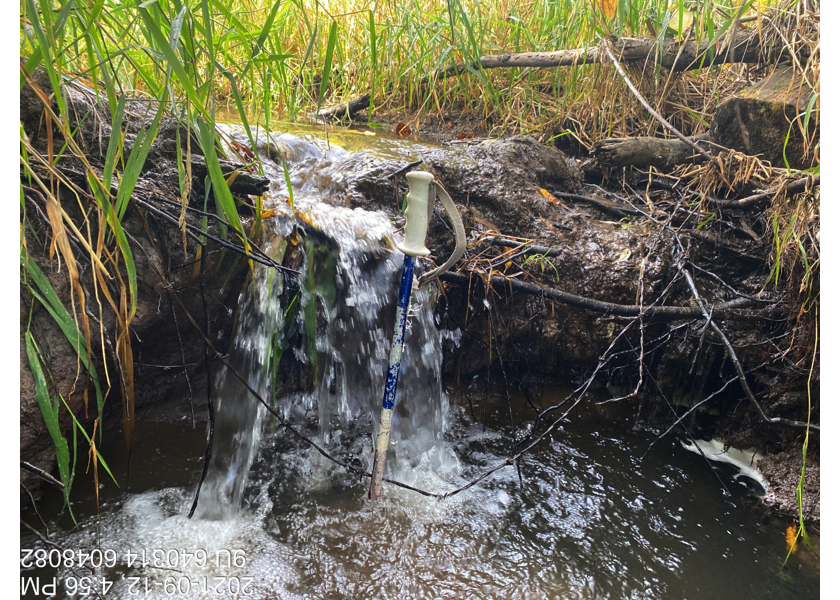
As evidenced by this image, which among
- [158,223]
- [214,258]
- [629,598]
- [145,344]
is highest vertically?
[158,223]

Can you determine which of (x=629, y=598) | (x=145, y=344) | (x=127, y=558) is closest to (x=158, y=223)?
(x=145, y=344)

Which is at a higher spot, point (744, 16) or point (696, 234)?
point (744, 16)

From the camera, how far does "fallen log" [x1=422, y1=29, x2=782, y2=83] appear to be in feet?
8.07

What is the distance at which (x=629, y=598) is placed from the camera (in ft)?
5.05

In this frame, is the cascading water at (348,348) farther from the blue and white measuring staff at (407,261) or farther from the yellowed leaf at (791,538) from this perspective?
the yellowed leaf at (791,538)

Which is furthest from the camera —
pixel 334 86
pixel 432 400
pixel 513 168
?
pixel 334 86

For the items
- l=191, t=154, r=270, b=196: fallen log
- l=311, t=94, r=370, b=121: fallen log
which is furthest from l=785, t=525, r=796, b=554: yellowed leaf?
l=311, t=94, r=370, b=121: fallen log

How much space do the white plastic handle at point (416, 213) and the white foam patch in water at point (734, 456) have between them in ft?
5.10

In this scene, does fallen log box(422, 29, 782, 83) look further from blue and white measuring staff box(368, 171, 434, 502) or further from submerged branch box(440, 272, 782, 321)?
blue and white measuring staff box(368, 171, 434, 502)

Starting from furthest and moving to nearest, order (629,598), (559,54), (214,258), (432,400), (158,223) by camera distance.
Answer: (559,54)
(432,400)
(214,258)
(158,223)
(629,598)

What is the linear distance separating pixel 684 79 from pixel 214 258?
2.94 m

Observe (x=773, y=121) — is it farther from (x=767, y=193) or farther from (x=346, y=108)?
(x=346, y=108)

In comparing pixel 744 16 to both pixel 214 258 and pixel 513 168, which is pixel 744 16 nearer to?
pixel 513 168

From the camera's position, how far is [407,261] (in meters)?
1.47
